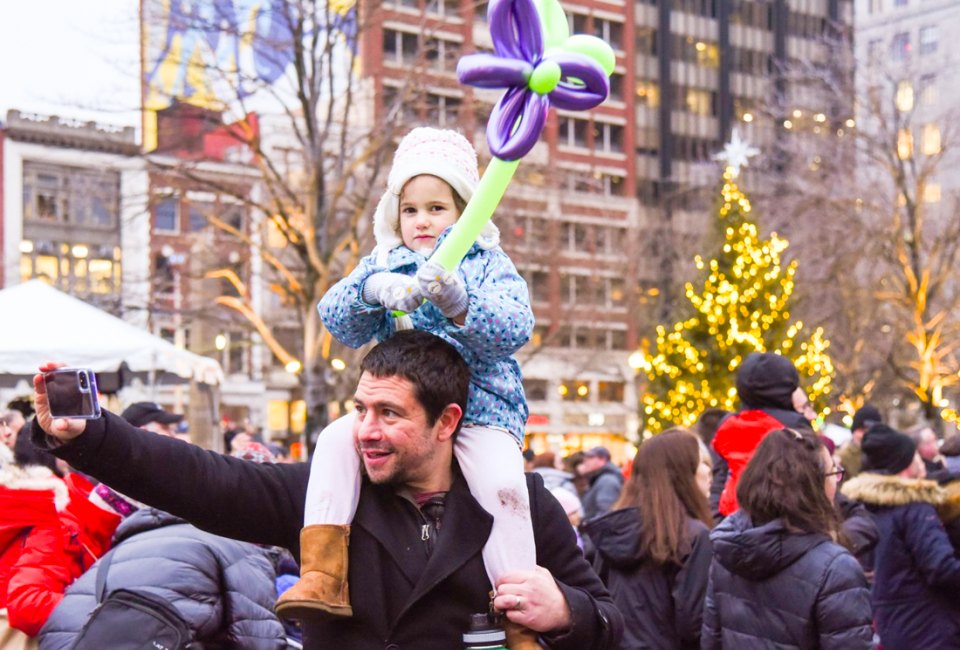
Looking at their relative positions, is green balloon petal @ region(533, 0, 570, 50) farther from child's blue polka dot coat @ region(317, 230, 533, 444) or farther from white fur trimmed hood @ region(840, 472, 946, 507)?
white fur trimmed hood @ region(840, 472, 946, 507)

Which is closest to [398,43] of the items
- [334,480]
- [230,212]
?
[230,212]

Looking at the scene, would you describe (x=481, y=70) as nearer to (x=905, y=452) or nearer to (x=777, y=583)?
(x=777, y=583)

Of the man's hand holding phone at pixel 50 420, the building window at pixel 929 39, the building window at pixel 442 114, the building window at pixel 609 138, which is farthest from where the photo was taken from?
the building window at pixel 929 39

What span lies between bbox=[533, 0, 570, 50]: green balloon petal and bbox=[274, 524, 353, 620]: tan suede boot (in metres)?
1.28

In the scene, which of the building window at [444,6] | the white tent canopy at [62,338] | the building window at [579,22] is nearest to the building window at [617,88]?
the building window at [579,22]

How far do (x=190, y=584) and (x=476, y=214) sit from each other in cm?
222

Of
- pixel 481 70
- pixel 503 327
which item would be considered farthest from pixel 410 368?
pixel 481 70

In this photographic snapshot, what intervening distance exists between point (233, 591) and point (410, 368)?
1.92 metres

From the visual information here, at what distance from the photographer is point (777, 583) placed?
4941 mm

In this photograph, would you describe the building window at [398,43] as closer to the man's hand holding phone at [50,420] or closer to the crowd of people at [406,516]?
the crowd of people at [406,516]

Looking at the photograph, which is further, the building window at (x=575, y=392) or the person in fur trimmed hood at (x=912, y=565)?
the building window at (x=575, y=392)

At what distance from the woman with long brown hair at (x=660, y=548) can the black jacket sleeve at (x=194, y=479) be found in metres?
2.87

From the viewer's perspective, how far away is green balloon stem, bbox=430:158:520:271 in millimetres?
2852

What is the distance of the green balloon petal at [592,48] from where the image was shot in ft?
9.61
